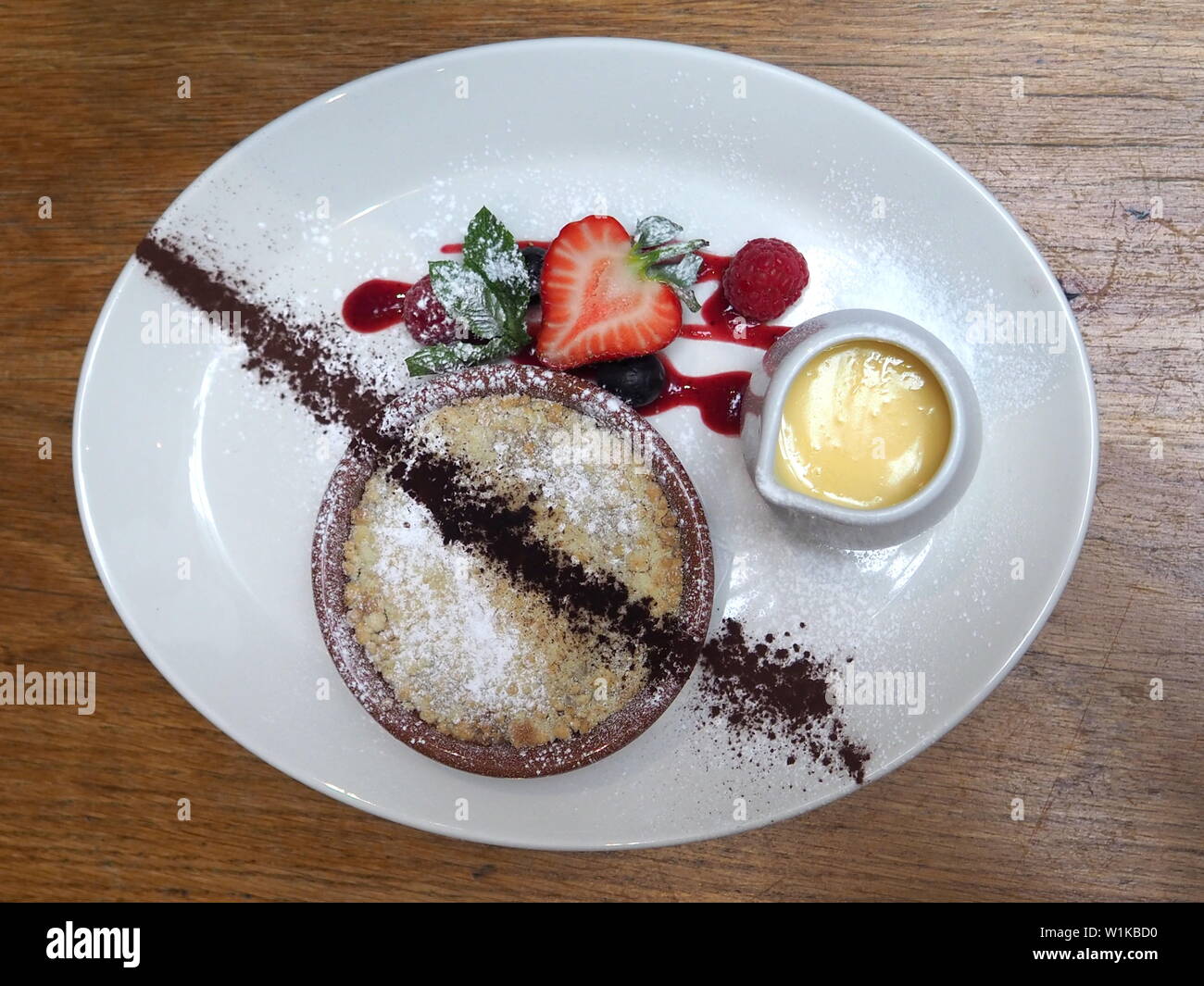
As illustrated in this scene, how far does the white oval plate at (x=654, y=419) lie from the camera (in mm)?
1240

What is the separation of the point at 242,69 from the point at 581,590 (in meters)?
0.98

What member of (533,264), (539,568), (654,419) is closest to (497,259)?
(533,264)

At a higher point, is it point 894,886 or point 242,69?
point 242,69

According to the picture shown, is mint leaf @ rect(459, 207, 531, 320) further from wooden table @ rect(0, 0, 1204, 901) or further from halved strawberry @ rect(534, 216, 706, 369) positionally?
wooden table @ rect(0, 0, 1204, 901)

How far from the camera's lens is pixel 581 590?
3.75 feet

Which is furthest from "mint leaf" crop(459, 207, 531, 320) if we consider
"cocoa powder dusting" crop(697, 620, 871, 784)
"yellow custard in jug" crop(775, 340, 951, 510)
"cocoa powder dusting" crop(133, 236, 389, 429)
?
"cocoa powder dusting" crop(697, 620, 871, 784)

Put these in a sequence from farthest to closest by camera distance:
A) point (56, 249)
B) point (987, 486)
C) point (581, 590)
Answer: point (56, 249) < point (987, 486) < point (581, 590)

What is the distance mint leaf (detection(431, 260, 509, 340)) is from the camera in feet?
3.99

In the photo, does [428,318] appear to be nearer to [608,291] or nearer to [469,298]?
[469,298]

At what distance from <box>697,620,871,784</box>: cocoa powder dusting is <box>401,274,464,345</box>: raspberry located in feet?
1.99

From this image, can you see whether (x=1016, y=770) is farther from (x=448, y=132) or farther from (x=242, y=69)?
(x=242, y=69)

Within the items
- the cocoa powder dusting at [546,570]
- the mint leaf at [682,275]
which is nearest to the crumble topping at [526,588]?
the cocoa powder dusting at [546,570]
